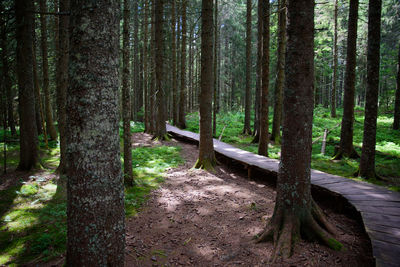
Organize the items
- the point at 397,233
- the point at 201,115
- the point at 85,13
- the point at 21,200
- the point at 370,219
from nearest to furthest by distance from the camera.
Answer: the point at 85,13
the point at 397,233
the point at 370,219
the point at 21,200
the point at 201,115

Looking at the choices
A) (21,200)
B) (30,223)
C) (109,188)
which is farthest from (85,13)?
(21,200)

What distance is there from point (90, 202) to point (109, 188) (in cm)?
23

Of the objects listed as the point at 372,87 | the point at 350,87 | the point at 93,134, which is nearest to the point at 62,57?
the point at 93,134

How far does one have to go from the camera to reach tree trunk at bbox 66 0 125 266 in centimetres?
241

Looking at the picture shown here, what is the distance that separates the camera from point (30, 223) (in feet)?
16.3

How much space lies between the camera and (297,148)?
155 inches

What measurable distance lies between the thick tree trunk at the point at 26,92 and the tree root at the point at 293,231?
8305 mm

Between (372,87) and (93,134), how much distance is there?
7518 mm

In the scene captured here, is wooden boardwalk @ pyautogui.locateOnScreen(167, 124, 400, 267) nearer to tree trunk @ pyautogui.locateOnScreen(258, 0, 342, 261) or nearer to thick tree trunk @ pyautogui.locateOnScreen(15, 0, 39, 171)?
tree trunk @ pyautogui.locateOnScreen(258, 0, 342, 261)

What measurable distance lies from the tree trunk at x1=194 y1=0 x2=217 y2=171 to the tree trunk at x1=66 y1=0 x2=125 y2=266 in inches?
237

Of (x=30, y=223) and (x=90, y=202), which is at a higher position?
(x=90, y=202)

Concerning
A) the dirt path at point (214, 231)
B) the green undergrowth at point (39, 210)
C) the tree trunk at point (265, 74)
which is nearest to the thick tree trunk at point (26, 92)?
the green undergrowth at point (39, 210)

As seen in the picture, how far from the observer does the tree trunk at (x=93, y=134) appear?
2.41 meters

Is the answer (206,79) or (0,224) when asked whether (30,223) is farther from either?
(206,79)
